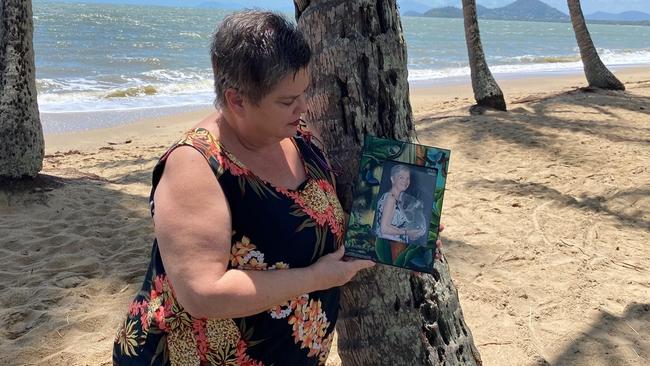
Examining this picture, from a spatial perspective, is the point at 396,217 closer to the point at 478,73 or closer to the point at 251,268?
the point at 251,268

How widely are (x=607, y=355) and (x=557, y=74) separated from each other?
Answer: 18.4 m

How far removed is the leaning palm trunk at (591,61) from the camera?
397 inches

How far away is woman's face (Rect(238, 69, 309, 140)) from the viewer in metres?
1.32

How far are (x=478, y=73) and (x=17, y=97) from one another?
20.8ft

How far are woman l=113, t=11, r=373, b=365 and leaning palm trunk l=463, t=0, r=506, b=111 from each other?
7.63m

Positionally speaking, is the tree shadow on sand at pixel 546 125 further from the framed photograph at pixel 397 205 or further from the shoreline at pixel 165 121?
the framed photograph at pixel 397 205

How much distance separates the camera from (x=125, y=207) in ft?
17.1

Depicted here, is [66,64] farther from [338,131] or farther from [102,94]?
[338,131]

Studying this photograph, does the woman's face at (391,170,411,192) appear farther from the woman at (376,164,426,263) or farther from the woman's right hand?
the woman's right hand

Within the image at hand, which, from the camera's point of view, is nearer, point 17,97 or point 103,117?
point 17,97

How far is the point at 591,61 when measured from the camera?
33.6 ft

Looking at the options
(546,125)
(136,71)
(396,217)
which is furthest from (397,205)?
(136,71)

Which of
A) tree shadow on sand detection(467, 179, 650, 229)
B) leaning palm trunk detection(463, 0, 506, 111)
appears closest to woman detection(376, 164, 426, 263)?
tree shadow on sand detection(467, 179, 650, 229)

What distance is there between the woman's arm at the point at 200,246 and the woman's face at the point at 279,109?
0.52 ft
